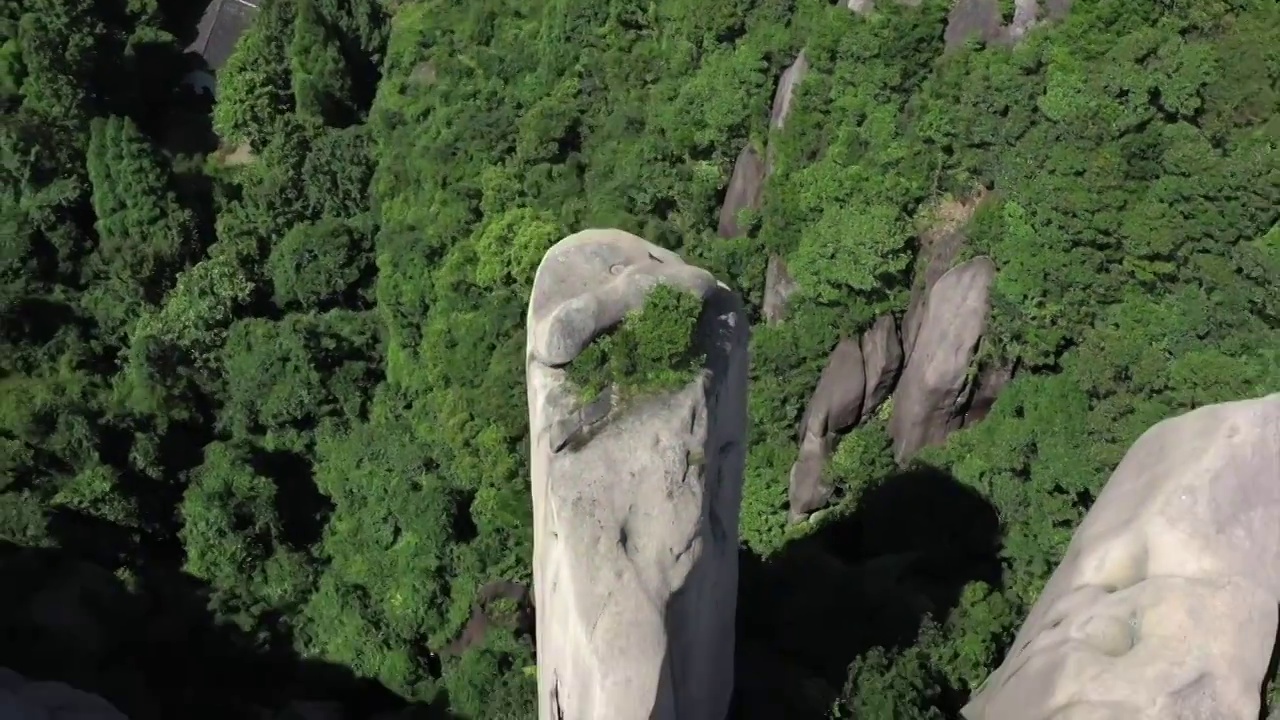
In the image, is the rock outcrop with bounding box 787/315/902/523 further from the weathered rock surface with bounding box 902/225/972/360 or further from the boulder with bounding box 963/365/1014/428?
the boulder with bounding box 963/365/1014/428

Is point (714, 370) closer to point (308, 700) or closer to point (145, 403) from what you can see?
point (308, 700)

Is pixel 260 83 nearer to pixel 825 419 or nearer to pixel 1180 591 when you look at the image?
pixel 825 419

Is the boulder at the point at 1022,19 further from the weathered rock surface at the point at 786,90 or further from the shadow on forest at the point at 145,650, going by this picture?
the shadow on forest at the point at 145,650

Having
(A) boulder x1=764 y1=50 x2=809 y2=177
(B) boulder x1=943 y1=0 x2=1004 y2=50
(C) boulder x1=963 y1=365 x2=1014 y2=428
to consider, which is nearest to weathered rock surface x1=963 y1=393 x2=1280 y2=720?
(C) boulder x1=963 y1=365 x2=1014 y2=428

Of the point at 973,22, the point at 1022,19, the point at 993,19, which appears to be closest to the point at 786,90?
the point at 973,22

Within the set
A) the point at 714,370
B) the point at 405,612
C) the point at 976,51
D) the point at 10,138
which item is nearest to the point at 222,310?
the point at 10,138
